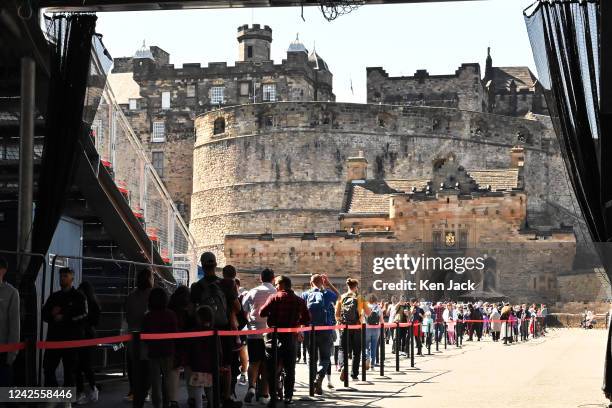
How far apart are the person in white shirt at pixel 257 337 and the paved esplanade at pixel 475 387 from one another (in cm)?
43

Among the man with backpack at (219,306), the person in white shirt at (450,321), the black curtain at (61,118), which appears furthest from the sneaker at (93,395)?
the person in white shirt at (450,321)

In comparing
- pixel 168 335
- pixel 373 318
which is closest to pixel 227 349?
pixel 168 335

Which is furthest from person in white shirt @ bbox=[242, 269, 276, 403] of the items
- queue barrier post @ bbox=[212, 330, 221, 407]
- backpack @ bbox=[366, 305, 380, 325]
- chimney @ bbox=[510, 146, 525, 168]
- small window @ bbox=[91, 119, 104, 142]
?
chimney @ bbox=[510, 146, 525, 168]

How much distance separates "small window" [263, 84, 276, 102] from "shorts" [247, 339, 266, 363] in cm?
5734

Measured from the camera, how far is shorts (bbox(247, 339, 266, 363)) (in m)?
10.4

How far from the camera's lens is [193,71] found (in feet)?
228

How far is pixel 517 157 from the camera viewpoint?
5616cm

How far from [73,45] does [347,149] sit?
165ft

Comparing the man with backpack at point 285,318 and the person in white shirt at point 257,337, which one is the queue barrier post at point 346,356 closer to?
the person in white shirt at point 257,337

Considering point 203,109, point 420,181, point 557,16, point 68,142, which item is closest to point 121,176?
point 68,142

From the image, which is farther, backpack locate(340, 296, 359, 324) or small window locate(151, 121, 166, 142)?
small window locate(151, 121, 166, 142)

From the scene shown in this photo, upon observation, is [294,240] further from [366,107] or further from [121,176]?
[121,176]

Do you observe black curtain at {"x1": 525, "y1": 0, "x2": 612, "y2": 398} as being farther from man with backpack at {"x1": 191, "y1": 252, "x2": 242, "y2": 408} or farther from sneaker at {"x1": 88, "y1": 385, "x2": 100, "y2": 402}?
sneaker at {"x1": 88, "y1": 385, "x2": 100, "y2": 402}

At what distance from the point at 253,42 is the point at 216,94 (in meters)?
4.39
